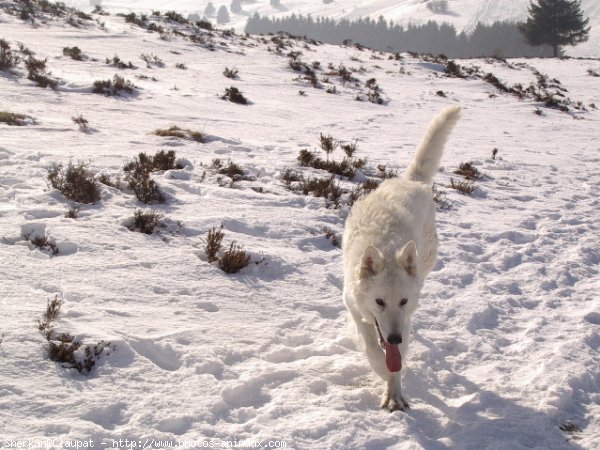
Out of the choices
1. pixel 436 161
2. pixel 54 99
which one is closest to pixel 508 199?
pixel 436 161

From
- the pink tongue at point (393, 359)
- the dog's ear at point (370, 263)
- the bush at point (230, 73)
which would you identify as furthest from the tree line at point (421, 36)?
the pink tongue at point (393, 359)

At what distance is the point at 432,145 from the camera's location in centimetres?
509

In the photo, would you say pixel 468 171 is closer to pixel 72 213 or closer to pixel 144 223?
pixel 144 223

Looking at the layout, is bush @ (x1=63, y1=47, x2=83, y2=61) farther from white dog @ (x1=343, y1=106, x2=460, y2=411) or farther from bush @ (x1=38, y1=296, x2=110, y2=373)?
bush @ (x1=38, y1=296, x2=110, y2=373)

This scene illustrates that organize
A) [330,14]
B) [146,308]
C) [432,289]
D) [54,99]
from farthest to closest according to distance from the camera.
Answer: [330,14]
[54,99]
[432,289]
[146,308]

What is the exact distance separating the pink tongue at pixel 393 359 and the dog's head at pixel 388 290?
0.07 m

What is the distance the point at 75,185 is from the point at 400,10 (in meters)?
140

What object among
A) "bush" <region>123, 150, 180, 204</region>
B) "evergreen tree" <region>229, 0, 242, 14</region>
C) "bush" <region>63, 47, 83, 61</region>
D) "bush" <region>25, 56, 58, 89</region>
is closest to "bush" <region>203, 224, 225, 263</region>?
"bush" <region>123, 150, 180, 204</region>

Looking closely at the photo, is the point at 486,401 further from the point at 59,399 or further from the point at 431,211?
the point at 59,399

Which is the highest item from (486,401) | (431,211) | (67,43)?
(67,43)

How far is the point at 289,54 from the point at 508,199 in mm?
13623

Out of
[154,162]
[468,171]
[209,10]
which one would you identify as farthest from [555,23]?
[209,10]

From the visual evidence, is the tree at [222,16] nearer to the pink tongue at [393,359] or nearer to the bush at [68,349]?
the bush at [68,349]

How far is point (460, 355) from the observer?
13.4 ft
